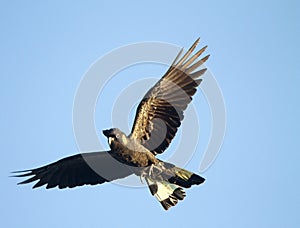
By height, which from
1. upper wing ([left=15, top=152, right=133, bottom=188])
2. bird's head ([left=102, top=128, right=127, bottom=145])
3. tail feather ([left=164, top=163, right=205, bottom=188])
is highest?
upper wing ([left=15, top=152, right=133, bottom=188])

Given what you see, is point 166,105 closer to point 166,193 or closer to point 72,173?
point 166,193

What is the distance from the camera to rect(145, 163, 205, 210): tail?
1253 cm

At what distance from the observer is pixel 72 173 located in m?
13.6

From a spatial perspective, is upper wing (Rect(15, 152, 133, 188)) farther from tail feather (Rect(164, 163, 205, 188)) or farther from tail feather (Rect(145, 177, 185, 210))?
tail feather (Rect(164, 163, 205, 188))

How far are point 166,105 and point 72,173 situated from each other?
243 centimetres

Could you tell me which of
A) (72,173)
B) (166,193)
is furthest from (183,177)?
(72,173)

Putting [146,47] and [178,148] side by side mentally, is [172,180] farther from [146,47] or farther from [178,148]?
[146,47]

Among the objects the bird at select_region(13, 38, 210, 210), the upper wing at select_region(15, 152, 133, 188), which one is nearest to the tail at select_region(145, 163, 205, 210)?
the bird at select_region(13, 38, 210, 210)

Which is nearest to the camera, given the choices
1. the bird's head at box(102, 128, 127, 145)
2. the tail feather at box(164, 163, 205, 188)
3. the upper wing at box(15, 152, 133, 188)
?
the bird's head at box(102, 128, 127, 145)

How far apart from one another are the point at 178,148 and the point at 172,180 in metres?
0.60

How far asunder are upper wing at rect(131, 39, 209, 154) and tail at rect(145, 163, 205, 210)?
0.45m

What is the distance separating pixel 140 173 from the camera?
12578mm

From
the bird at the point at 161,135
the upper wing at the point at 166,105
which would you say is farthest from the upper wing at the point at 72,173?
the upper wing at the point at 166,105

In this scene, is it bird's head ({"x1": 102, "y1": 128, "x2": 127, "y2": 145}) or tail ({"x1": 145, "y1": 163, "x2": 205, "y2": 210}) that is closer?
bird's head ({"x1": 102, "y1": 128, "x2": 127, "y2": 145})
